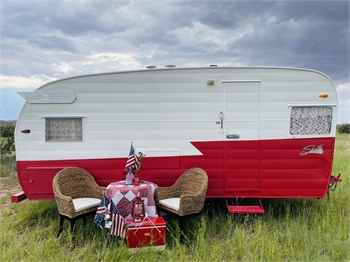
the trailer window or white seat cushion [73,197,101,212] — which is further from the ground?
the trailer window

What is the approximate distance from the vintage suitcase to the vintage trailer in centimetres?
115

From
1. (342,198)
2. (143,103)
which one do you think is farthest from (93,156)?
(342,198)

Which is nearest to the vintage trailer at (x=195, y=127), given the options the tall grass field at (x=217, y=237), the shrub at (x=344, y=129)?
the tall grass field at (x=217, y=237)

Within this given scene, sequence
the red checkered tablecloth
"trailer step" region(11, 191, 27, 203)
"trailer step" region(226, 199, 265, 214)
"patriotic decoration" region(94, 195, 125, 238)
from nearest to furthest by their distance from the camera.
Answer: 1. "patriotic decoration" region(94, 195, 125, 238)
2. the red checkered tablecloth
3. "trailer step" region(226, 199, 265, 214)
4. "trailer step" region(11, 191, 27, 203)

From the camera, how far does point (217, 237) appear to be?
14.8ft

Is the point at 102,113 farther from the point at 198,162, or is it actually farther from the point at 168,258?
the point at 168,258

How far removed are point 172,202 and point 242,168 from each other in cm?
136

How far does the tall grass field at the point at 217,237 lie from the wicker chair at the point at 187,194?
0.30 metres

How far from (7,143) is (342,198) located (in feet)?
34.4

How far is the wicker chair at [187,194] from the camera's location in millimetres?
4301

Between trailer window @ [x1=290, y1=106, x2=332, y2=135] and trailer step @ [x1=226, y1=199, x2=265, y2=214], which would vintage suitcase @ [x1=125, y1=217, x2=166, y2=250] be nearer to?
trailer step @ [x1=226, y1=199, x2=265, y2=214]

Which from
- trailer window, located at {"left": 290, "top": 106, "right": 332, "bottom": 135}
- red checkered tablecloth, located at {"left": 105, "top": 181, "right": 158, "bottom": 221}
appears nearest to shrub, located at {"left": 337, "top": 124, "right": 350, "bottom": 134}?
trailer window, located at {"left": 290, "top": 106, "right": 332, "bottom": 135}

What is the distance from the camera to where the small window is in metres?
4.78

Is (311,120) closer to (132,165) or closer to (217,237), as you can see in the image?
(217,237)
